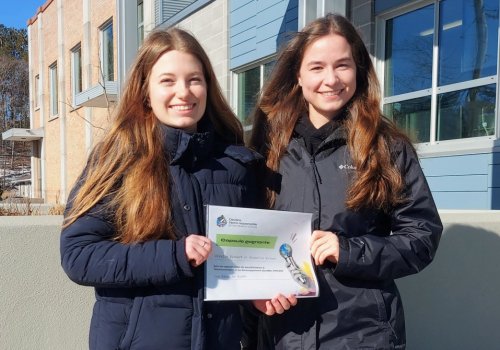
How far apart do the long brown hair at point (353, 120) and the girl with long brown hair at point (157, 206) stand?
32cm

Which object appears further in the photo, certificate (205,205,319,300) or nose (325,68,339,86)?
nose (325,68,339,86)

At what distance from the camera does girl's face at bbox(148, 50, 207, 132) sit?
1.87 meters

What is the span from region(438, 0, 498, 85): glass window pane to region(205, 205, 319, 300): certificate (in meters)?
4.53

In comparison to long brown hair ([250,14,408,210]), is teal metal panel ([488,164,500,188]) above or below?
below

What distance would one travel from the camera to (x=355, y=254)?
5.70 ft

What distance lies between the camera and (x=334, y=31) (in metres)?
2.05

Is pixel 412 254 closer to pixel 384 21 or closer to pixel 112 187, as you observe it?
pixel 112 187

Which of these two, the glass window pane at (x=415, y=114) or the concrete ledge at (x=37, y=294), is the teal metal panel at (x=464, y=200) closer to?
the glass window pane at (x=415, y=114)

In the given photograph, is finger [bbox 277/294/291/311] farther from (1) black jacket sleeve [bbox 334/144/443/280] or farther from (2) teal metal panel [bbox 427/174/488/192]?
(2) teal metal panel [bbox 427/174/488/192]

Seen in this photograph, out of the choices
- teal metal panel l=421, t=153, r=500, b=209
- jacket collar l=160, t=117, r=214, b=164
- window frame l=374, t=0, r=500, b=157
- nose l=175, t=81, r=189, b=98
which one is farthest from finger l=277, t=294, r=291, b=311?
teal metal panel l=421, t=153, r=500, b=209

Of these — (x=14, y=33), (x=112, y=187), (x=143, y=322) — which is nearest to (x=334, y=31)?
(x=112, y=187)

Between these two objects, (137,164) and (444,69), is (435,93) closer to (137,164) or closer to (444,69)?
(444,69)

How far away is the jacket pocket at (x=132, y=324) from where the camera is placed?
1648 mm

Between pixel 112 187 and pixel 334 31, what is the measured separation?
1.11 metres
